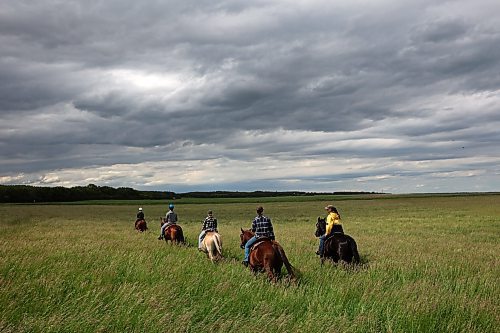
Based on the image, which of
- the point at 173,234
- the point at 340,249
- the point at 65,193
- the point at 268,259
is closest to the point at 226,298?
the point at 268,259

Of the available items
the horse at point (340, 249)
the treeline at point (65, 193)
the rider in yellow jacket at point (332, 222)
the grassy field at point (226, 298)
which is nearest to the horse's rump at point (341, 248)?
the horse at point (340, 249)

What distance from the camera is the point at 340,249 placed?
1215cm

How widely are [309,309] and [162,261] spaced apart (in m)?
5.65

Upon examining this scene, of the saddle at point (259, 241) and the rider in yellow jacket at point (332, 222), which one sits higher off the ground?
the rider in yellow jacket at point (332, 222)

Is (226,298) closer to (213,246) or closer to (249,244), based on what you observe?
(249,244)

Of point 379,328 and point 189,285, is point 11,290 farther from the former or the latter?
point 379,328

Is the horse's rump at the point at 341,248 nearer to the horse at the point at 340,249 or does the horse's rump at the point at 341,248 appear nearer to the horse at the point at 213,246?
the horse at the point at 340,249

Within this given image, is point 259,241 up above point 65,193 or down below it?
below

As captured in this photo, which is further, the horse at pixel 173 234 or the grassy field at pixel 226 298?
the horse at pixel 173 234

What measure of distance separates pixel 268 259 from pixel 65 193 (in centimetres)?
12483

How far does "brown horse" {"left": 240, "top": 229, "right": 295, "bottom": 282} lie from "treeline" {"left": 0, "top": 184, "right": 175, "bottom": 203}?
112 meters

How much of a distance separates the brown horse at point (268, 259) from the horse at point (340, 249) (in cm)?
272

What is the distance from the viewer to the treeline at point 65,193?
4338 inches

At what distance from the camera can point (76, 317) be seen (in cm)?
593
